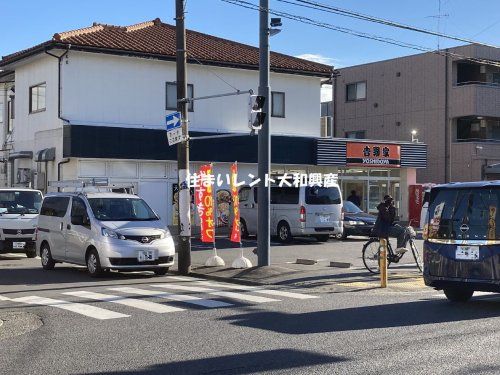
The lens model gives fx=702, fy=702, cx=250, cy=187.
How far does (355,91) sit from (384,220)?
3257 centimetres

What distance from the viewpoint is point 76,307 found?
11312 millimetres

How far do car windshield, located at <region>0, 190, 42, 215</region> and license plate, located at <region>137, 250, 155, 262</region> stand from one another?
23.2 feet

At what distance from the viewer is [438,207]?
1166cm

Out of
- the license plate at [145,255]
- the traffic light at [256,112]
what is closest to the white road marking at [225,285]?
the license plate at [145,255]

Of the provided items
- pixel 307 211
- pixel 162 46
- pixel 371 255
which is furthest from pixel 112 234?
pixel 162 46

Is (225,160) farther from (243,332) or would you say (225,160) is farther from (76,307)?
(243,332)

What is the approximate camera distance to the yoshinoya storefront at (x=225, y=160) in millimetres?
27500

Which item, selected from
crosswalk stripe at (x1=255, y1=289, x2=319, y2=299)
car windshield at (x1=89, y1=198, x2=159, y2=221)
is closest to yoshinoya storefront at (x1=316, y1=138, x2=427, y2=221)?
car windshield at (x1=89, y1=198, x2=159, y2=221)

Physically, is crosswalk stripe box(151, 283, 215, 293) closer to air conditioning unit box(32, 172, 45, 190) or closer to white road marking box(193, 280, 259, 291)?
white road marking box(193, 280, 259, 291)

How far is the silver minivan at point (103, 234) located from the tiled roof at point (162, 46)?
11539 millimetres

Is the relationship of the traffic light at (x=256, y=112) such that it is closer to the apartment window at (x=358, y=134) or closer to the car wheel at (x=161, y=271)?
the car wheel at (x=161, y=271)

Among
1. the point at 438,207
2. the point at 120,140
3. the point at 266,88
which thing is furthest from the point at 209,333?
the point at 120,140

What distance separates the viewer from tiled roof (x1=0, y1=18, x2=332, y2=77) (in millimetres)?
28016

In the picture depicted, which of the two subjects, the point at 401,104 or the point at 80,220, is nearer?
the point at 80,220
